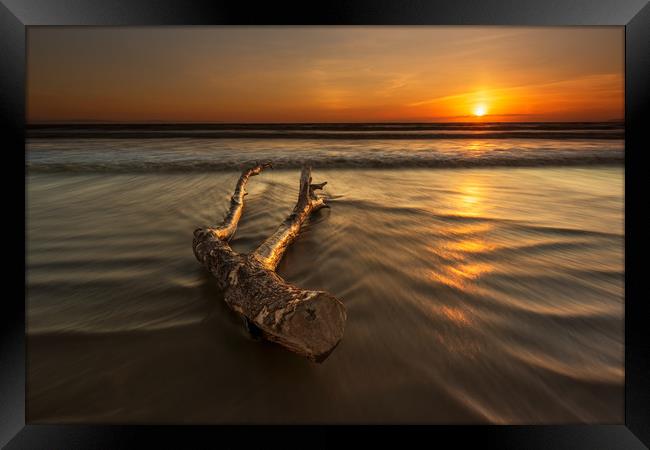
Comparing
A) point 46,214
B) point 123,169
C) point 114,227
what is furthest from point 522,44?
point 123,169

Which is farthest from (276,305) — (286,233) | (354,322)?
(286,233)

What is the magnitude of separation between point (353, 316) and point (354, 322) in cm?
5

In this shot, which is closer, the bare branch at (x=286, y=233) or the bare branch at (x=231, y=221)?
the bare branch at (x=286, y=233)

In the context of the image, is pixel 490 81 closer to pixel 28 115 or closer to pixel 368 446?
pixel 368 446

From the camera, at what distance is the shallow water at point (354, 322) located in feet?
4.96

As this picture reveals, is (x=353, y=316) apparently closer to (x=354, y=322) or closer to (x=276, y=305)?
(x=354, y=322)

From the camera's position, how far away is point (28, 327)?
1903mm

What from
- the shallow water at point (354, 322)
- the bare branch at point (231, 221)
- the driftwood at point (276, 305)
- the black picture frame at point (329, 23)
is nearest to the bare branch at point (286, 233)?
the driftwood at point (276, 305)

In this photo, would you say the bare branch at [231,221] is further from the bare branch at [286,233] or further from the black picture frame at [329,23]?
the black picture frame at [329,23]

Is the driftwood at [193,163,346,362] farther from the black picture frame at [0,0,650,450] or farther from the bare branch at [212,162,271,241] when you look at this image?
the black picture frame at [0,0,650,450]

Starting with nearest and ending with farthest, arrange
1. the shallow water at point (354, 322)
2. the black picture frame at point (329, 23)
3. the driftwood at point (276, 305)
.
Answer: the driftwood at point (276, 305)
the shallow water at point (354, 322)
the black picture frame at point (329, 23)

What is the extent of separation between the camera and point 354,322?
5.98ft

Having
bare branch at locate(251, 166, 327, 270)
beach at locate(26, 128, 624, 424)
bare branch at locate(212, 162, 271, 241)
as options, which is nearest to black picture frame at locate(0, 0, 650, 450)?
beach at locate(26, 128, 624, 424)

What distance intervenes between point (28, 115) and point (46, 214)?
1.06m
